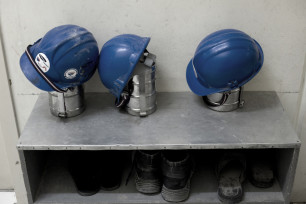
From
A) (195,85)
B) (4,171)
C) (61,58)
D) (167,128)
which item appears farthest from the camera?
(4,171)

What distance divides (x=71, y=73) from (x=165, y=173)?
58 cm

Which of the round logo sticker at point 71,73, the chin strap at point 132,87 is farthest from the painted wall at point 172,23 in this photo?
the round logo sticker at point 71,73

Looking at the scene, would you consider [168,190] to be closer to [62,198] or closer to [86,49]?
[62,198]

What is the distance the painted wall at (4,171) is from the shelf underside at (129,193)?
0.47 m

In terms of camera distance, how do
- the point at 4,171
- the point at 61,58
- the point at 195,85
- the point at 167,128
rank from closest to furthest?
the point at 61,58, the point at 167,128, the point at 195,85, the point at 4,171

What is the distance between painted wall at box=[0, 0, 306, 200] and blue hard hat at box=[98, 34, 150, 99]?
0.20 m

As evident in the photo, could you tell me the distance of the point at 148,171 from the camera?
5.97ft

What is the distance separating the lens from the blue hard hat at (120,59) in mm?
1656

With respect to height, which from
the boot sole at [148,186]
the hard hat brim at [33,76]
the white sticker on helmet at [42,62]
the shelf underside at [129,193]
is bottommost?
the shelf underside at [129,193]

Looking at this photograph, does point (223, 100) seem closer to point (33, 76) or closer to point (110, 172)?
point (110, 172)

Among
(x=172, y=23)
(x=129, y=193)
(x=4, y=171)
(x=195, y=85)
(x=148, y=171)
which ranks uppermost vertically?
(x=172, y=23)

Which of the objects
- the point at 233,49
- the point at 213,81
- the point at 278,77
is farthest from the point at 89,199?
the point at 278,77

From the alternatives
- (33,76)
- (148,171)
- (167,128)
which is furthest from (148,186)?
(33,76)

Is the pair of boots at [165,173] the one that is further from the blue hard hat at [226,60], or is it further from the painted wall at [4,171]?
the painted wall at [4,171]
